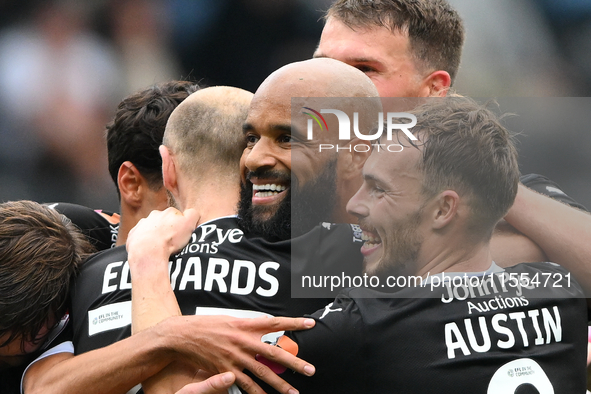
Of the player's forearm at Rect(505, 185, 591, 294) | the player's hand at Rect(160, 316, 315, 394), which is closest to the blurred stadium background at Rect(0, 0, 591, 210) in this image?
the player's forearm at Rect(505, 185, 591, 294)

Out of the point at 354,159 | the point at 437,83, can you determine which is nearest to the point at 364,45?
the point at 437,83

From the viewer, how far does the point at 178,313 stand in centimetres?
234

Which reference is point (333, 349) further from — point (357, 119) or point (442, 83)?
point (442, 83)

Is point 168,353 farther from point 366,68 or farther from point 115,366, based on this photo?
point 366,68

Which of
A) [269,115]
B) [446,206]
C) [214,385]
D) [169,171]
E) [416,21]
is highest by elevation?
[416,21]

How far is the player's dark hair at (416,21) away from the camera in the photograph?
142 inches

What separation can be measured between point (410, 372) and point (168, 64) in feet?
18.0

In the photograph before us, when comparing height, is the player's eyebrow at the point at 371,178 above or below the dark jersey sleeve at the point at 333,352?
above

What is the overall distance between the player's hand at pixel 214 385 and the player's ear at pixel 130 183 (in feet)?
4.97

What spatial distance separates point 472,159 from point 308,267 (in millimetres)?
763

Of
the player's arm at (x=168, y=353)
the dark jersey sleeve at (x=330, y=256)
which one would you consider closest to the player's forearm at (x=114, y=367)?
the player's arm at (x=168, y=353)

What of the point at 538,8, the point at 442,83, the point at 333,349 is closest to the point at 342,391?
the point at 333,349

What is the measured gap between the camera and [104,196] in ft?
20.9

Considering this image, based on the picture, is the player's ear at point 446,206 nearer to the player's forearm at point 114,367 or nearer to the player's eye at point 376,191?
the player's eye at point 376,191
